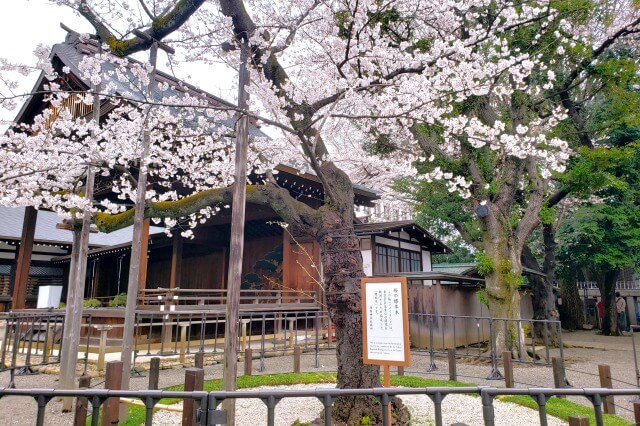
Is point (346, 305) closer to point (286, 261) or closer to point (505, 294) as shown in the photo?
point (505, 294)

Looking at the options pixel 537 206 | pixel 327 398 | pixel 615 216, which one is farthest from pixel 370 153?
pixel 327 398

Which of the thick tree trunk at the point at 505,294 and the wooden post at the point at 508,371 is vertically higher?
the thick tree trunk at the point at 505,294

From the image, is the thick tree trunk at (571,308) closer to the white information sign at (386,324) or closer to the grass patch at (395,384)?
the grass patch at (395,384)

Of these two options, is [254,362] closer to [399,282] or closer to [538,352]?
[399,282]

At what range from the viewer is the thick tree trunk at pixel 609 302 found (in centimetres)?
1988

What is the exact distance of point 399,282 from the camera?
15.6 ft

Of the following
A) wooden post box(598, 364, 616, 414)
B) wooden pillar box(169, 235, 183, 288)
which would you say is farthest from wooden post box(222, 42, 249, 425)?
wooden pillar box(169, 235, 183, 288)

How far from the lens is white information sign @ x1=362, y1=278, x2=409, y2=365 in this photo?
14.9 ft

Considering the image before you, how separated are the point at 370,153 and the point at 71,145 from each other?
417 inches

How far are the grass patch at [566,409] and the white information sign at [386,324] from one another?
2.48 meters

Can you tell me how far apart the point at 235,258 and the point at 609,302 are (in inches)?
885

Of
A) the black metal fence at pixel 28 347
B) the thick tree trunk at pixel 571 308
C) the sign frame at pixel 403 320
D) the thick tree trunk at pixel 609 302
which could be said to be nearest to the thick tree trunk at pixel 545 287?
the thick tree trunk at pixel 609 302

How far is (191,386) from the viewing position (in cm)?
350

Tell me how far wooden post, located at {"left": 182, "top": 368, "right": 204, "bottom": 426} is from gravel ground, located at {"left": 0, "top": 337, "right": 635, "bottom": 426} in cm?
184
